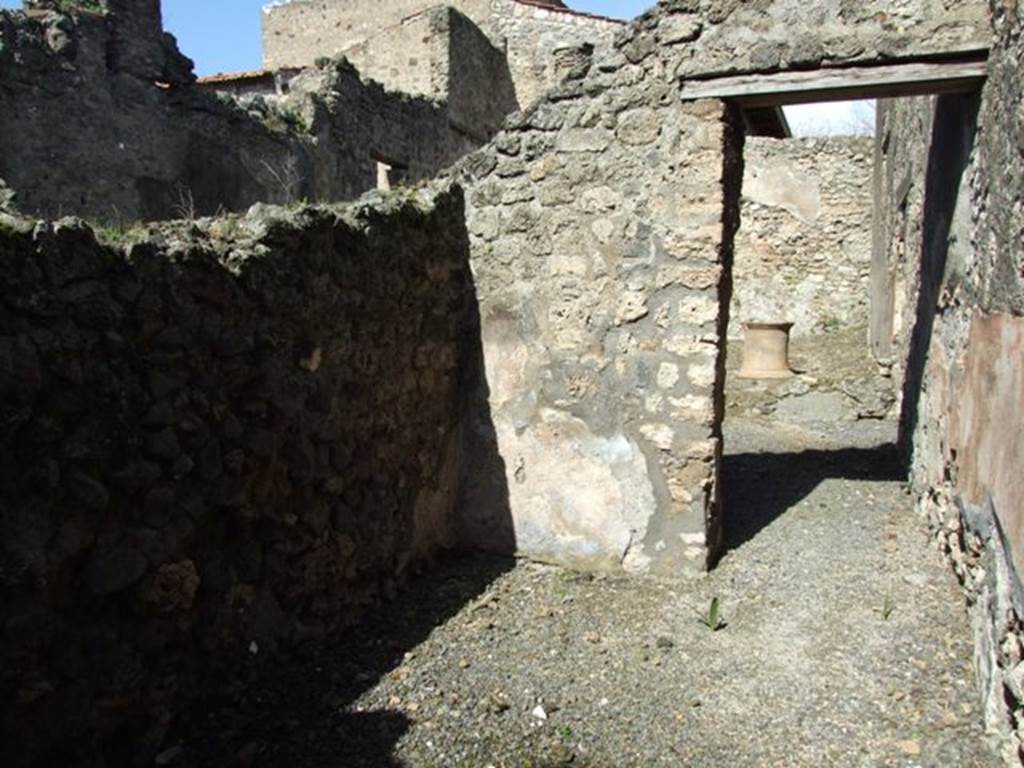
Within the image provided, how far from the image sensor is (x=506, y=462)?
488 centimetres

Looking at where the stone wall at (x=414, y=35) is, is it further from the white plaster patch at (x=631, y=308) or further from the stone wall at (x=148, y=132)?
the white plaster patch at (x=631, y=308)

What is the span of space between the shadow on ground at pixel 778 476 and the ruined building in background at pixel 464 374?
1.68ft

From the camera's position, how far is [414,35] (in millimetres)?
13508

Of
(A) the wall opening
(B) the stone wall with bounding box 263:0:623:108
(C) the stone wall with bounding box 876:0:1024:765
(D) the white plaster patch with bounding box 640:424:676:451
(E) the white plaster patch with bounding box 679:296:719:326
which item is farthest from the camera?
(B) the stone wall with bounding box 263:0:623:108

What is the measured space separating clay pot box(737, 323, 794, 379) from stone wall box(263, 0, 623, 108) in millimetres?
3977

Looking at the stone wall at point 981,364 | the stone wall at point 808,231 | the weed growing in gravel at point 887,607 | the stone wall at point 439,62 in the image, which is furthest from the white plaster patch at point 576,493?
the stone wall at point 808,231

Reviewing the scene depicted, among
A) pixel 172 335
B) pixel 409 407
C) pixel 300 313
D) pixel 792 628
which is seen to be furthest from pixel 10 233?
pixel 792 628

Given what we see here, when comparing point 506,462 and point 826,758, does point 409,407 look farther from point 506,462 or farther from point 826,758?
point 826,758

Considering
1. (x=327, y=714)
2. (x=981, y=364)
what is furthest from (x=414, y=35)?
(x=327, y=714)

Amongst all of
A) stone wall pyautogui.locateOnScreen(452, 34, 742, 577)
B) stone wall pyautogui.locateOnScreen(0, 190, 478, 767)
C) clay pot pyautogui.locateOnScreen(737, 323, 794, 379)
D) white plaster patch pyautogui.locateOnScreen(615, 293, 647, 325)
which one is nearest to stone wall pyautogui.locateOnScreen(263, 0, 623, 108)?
clay pot pyautogui.locateOnScreen(737, 323, 794, 379)

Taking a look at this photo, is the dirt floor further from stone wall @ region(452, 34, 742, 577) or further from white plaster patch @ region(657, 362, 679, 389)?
Result: white plaster patch @ region(657, 362, 679, 389)

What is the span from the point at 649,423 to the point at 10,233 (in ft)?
10.1

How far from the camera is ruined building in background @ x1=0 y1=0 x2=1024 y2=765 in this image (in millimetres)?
2623

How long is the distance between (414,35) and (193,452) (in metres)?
12.0
